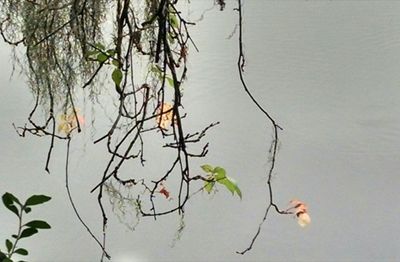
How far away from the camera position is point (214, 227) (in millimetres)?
1354

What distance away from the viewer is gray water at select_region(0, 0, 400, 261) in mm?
1313

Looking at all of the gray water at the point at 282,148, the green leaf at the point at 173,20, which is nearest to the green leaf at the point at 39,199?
the gray water at the point at 282,148

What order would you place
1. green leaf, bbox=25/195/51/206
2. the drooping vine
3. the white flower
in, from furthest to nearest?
the white flower < green leaf, bbox=25/195/51/206 < the drooping vine

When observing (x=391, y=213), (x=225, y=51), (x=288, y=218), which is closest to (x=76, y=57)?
(x=225, y=51)

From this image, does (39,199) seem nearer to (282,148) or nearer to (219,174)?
(219,174)

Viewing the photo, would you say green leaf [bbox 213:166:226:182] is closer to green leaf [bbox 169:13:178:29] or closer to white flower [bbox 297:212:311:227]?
green leaf [bbox 169:13:178:29]

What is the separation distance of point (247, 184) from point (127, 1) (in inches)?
30.0

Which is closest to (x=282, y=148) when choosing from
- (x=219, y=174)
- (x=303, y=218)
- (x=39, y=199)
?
(x=303, y=218)

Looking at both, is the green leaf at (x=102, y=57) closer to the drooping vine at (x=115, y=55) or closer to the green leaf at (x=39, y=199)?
the drooping vine at (x=115, y=55)

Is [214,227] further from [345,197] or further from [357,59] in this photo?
[357,59]

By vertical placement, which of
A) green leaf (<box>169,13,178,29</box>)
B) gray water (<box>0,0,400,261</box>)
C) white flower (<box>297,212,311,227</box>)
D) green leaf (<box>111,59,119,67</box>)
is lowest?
green leaf (<box>111,59,119,67</box>)

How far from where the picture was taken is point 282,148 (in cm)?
133

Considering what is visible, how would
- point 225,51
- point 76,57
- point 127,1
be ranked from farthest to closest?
point 225,51, point 76,57, point 127,1

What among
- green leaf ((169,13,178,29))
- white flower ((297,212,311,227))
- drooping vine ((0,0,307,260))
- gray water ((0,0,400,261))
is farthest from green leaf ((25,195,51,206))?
white flower ((297,212,311,227))
